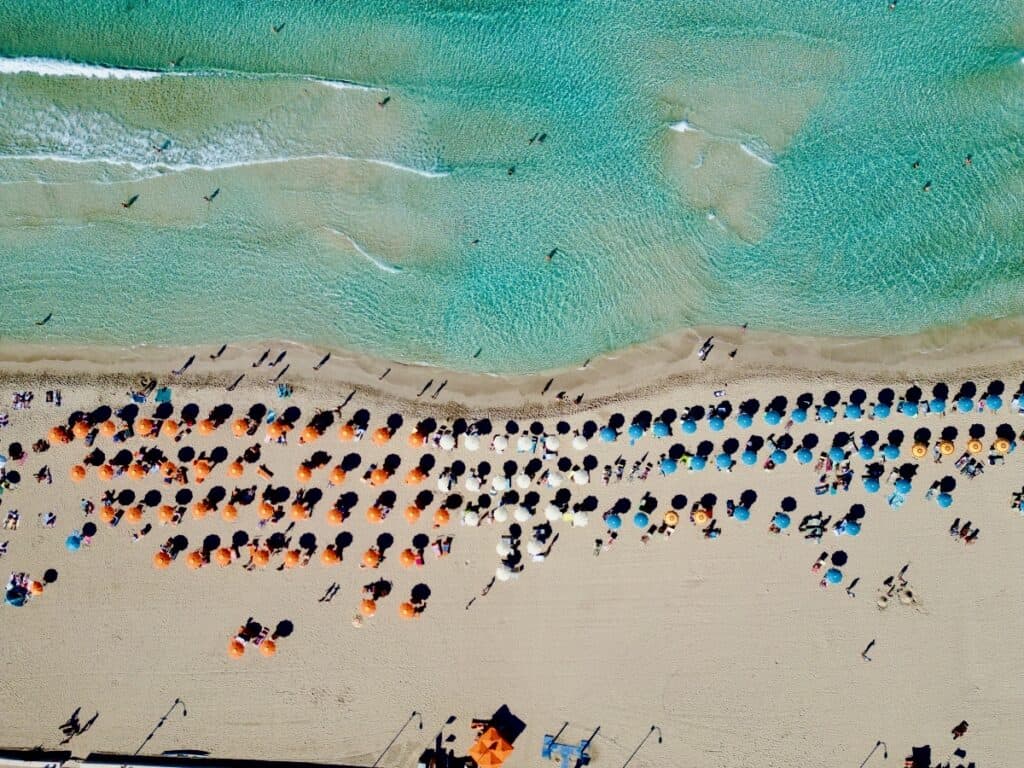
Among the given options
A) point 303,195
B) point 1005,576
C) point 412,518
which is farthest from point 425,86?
point 1005,576

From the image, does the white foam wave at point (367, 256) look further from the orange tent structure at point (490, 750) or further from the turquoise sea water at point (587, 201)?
the orange tent structure at point (490, 750)

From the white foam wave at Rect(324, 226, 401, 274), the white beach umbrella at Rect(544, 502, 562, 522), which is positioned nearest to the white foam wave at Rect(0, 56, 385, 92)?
the white foam wave at Rect(324, 226, 401, 274)

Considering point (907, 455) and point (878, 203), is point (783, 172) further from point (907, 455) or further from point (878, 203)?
point (907, 455)

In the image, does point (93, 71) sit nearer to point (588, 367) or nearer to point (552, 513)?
point (588, 367)

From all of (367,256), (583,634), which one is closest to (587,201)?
(367,256)

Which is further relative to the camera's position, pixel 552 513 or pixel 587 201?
pixel 587 201

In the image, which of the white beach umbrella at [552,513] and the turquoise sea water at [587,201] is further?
the turquoise sea water at [587,201]

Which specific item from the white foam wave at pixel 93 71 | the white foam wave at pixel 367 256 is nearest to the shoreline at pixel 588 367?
the white foam wave at pixel 367 256
